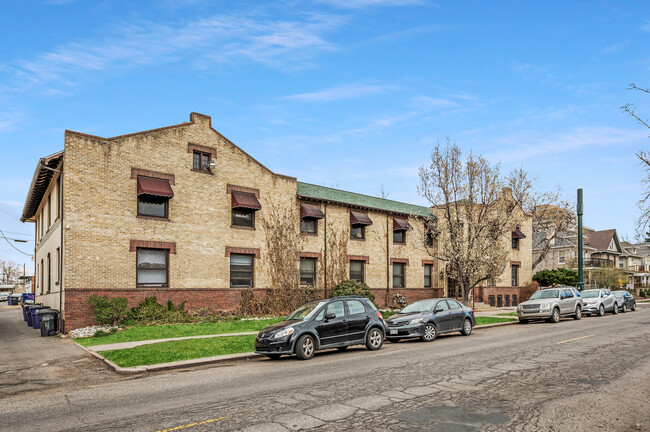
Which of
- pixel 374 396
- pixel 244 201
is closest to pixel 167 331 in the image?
pixel 244 201

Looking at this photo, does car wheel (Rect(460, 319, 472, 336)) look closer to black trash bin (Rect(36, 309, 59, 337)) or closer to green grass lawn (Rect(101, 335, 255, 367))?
green grass lawn (Rect(101, 335, 255, 367))

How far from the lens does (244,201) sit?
85.2 ft

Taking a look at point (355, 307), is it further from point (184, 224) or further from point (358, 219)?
point (358, 219)

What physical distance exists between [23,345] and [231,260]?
34.6 feet

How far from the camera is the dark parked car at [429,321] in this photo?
56.1ft

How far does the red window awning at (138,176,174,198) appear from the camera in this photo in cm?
2242

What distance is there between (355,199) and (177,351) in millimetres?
20377

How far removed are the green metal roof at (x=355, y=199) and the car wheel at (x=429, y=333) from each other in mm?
13565

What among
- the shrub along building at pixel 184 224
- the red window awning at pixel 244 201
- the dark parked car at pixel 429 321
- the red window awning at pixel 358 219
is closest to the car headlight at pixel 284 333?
the dark parked car at pixel 429 321

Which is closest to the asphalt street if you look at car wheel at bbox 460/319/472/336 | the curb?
the curb

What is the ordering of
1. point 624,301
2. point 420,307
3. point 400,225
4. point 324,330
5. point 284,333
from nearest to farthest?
point 284,333 → point 324,330 → point 420,307 → point 624,301 → point 400,225

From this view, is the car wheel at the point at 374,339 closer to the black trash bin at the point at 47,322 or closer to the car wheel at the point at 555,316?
the car wheel at the point at 555,316

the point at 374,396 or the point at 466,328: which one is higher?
the point at 374,396

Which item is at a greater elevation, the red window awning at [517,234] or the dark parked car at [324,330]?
the red window awning at [517,234]
